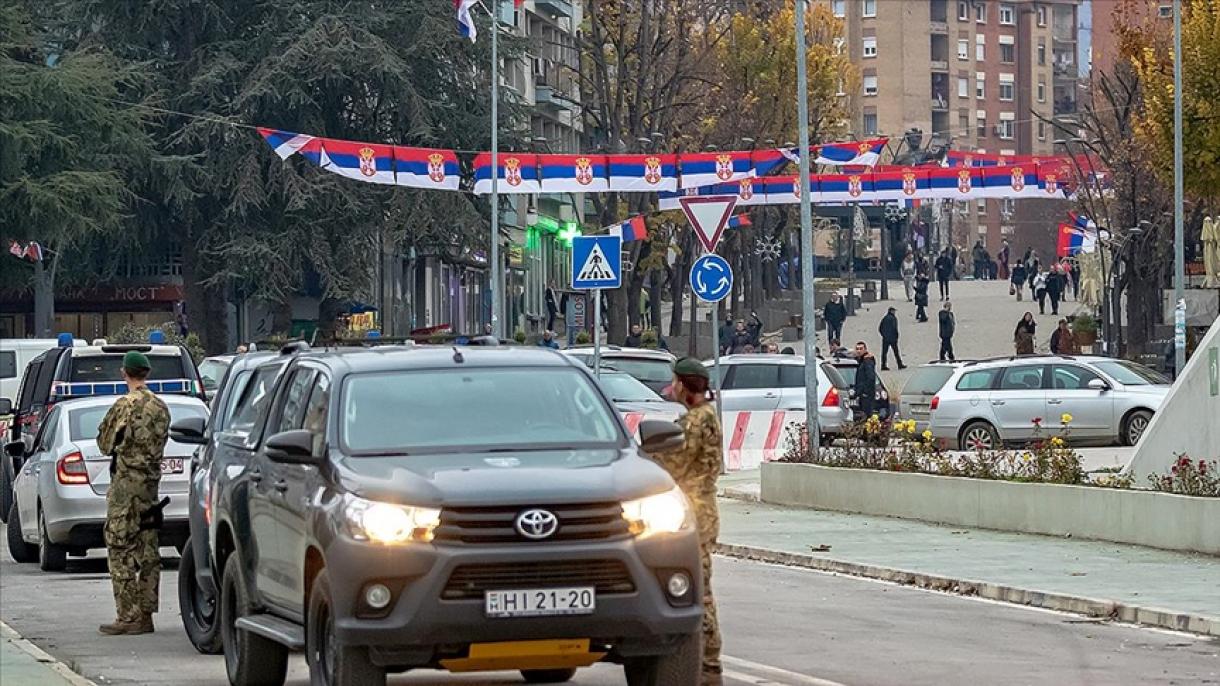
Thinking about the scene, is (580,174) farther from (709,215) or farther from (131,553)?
(131,553)

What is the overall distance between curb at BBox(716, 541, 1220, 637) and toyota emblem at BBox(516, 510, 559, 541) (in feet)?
20.9

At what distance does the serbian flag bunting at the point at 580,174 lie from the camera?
47.0 m

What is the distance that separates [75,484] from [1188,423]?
9629 millimetres

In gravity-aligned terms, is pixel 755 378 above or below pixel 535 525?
below

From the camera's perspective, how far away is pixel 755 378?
36688 millimetres

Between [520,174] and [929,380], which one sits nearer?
[929,380]

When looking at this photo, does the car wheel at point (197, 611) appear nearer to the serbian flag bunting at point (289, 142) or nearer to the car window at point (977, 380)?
the car window at point (977, 380)

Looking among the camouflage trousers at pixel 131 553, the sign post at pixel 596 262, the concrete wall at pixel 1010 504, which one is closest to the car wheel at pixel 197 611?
the camouflage trousers at pixel 131 553

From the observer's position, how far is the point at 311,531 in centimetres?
1013

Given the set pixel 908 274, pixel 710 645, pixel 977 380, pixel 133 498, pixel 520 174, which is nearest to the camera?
pixel 710 645

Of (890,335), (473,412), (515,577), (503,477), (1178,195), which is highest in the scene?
(1178,195)

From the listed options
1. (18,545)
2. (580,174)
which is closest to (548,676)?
(18,545)

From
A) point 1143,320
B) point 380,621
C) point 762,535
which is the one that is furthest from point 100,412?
point 1143,320

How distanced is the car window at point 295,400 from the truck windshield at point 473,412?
582mm
